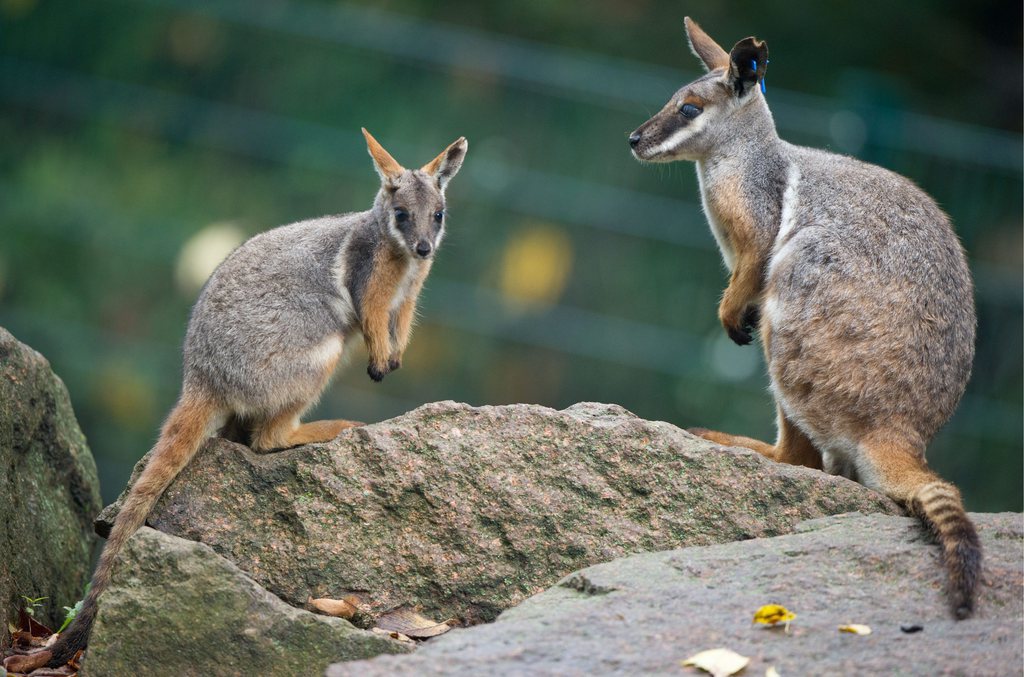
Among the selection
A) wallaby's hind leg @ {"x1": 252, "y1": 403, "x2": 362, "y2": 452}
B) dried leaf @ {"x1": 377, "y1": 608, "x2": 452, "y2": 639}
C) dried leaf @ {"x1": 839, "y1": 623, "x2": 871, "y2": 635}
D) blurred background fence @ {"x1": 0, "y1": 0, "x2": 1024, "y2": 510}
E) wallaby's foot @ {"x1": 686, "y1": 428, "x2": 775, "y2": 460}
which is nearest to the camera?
dried leaf @ {"x1": 839, "y1": 623, "x2": 871, "y2": 635}

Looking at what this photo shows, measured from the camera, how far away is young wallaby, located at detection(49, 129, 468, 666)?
6207 millimetres

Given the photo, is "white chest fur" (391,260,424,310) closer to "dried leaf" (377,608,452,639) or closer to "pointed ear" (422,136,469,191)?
"pointed ear" (422,136,469,191)

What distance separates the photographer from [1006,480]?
1253 centimetres

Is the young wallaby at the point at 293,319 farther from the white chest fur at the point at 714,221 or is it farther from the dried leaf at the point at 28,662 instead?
the white chest fur at the point at 714,221

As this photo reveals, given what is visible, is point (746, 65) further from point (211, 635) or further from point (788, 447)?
point (211, 635)

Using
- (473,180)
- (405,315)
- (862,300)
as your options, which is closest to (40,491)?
(405,315)

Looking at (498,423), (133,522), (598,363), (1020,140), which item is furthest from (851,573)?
(1020,140)

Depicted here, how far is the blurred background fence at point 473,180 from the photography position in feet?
41.4

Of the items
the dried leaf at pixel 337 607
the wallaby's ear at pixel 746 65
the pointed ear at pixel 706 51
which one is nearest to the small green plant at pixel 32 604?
the dried leaf at pixel 337 607

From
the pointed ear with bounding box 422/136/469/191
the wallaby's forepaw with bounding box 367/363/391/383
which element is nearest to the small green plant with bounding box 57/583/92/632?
the wallaby's forepaw with bounding box 367/363/391/383

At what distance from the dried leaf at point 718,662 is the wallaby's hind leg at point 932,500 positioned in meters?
0.92

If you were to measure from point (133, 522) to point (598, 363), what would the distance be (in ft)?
24.9

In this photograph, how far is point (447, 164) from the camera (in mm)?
7098

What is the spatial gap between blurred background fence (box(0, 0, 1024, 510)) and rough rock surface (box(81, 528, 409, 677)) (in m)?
7.07
